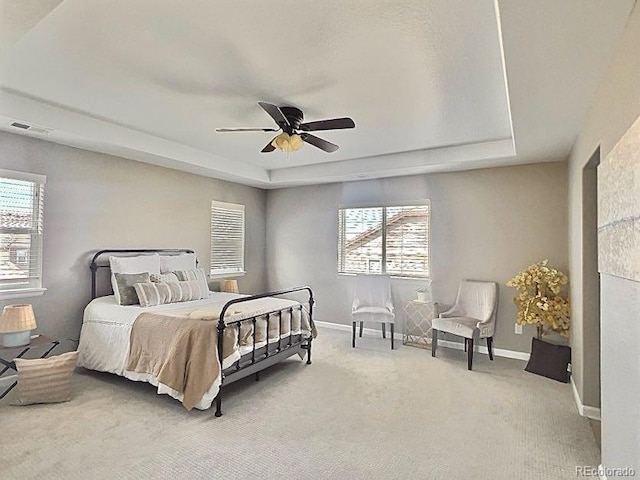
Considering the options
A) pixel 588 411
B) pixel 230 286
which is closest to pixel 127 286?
pixel 230 286

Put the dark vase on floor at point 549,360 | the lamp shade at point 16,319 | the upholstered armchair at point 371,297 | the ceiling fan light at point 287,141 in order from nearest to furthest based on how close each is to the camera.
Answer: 1. the lamp shade at point 16,319
2. the ceiling fan light at point 287,141
3. the dark vase on floor at point 549,360
4. the upholstered armchair at point 371,297

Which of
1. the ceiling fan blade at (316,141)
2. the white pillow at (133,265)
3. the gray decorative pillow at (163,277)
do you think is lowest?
the gray decorative pillow at (163,277)

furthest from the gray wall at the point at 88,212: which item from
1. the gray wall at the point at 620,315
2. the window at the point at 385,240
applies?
the gray wall at the point at 620,315

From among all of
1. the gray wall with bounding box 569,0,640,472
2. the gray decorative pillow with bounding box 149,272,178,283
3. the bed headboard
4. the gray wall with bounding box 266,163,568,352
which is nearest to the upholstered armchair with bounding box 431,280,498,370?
the gray wall with bounding box 266,163,568,352

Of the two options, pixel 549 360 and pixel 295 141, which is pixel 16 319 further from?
pixel 549 360

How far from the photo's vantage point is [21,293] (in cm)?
372

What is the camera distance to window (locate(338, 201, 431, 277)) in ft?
18.1

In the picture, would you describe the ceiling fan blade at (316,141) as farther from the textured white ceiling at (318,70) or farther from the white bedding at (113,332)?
the white bedding at (113,332)

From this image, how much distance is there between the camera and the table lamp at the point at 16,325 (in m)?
3.25

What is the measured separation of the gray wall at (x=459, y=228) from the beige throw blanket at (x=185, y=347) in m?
2.74

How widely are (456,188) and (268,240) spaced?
342 centimetres

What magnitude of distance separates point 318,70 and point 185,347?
2.44 m

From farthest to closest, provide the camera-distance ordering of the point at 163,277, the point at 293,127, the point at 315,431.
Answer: the point at 163,277 < the point at 293,127 < the point at 315,431

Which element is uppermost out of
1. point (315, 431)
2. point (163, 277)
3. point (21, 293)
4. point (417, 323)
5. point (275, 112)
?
point (275, 112)
